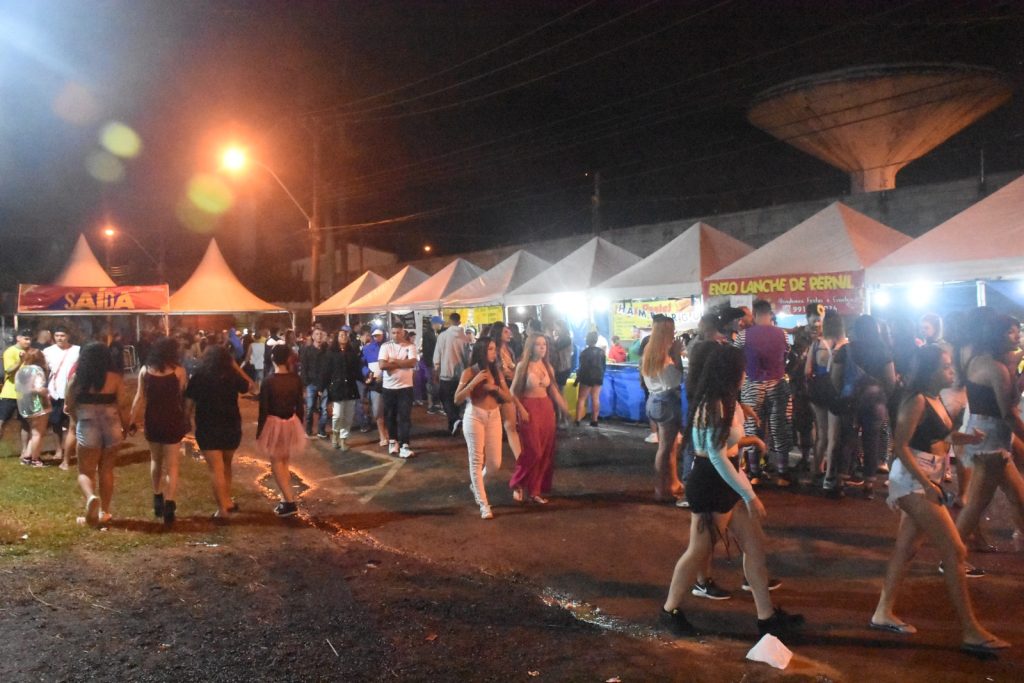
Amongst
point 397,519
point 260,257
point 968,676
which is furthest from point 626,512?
point 260,257

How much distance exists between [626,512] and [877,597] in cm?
261

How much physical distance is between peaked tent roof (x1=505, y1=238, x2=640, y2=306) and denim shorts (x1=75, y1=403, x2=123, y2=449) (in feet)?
27.5

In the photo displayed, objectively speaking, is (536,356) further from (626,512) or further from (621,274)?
(621,274)

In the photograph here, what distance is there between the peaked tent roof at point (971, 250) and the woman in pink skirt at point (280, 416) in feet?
24.8

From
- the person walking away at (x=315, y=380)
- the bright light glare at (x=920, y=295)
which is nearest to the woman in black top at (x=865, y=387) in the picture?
the bright light glare at (x=920, y=295)

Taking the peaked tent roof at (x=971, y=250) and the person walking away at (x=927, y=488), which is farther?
the peaked tent roof at (x=971, y=250)

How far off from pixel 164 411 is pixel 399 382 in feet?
12.5

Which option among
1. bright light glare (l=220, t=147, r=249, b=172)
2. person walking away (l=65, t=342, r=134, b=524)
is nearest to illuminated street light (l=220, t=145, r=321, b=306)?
bright light glare (l=220, t=147, r=249, b=172)

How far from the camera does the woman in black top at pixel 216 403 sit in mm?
6648

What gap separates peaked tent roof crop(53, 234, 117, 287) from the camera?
70.4 ft

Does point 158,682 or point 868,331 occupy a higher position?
point 868,331

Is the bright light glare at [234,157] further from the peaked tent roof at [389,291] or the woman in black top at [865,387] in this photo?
the woman in black top at [865,387]

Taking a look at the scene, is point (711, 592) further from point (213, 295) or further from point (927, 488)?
point (213, 295)

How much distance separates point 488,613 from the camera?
15.1 feet
